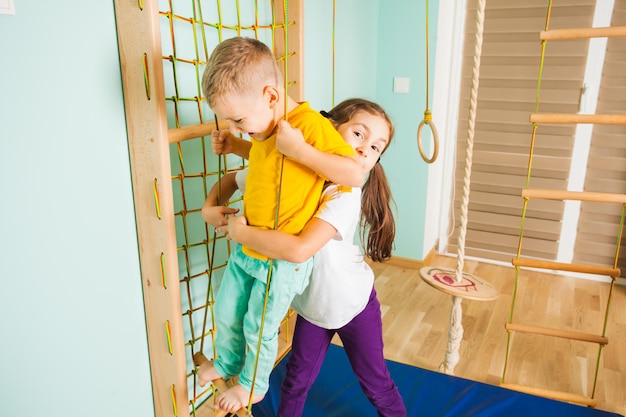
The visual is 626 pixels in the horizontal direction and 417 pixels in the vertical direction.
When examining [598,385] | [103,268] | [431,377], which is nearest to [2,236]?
[103,268]

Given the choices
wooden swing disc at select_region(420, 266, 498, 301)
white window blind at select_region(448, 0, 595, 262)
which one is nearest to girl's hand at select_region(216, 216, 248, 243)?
wooden swing disc at select_region(420, 266, 498, 301)

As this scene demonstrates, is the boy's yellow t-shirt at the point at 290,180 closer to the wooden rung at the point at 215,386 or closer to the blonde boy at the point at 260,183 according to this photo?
the blonde boy at the point at 260,183

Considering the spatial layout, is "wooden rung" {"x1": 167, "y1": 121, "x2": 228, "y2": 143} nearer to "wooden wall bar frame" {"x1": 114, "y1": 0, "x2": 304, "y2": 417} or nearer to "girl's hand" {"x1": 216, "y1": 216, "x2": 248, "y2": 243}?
"wooden wall bar frame" {"x1": 114, "y1": 0, "x2": 304, "y2": 417}

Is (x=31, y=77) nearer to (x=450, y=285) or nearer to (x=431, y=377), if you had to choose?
(x=450, y=285)

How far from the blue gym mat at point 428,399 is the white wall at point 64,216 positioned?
75 cm

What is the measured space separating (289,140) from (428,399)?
4.30 ft

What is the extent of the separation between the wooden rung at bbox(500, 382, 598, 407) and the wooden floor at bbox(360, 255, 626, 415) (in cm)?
11

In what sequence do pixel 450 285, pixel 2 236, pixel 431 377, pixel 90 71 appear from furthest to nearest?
pixel 431 377
pixel 450 285
pixel 90 71
pixel 2 236

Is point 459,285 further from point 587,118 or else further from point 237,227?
point 237,227

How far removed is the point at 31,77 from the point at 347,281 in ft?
2.98

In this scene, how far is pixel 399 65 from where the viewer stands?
295 centimetres

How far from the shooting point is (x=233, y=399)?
1236 millimetres

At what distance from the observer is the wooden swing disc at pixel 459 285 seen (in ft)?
5.56

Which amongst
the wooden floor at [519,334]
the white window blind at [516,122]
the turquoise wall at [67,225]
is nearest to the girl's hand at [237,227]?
the turquoise wall at [67,225]
